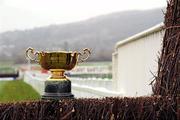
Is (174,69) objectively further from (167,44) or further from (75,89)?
(75,89)

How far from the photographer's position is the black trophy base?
5.53m

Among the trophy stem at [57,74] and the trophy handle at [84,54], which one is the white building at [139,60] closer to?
the trophy handle at [84,54]

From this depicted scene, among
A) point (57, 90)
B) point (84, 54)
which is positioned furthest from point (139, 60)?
point (57, 90)

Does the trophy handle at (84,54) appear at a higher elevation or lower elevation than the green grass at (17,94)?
higher

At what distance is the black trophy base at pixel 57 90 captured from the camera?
18.1 feet

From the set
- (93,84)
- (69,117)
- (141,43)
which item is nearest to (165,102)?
(69,117)

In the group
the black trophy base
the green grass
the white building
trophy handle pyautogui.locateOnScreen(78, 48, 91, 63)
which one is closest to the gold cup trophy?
the black trophy base

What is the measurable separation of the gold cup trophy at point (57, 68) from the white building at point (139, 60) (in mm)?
2587

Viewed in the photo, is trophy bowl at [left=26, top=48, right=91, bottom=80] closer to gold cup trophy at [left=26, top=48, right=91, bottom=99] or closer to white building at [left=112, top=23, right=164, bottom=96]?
gold cup trophy at [left=26, top=48, right=91, bottom=99]

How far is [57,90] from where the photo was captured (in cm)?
555

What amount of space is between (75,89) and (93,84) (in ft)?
6.08

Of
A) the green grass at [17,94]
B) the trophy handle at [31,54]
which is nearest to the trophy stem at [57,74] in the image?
the trophy handle at [31,54]

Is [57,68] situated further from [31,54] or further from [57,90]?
[31,54]

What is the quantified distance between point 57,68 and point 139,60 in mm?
6452
